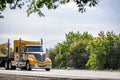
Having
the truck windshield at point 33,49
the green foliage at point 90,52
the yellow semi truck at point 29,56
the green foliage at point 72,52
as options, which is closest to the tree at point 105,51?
the green foliage at point 90,52

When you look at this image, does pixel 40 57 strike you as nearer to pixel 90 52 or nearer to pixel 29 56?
pixel 29 56

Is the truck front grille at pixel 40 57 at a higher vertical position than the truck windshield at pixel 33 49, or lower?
lower

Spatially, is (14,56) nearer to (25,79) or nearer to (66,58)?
(25,79)

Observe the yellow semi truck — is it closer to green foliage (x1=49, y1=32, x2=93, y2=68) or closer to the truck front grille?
the truck front grille

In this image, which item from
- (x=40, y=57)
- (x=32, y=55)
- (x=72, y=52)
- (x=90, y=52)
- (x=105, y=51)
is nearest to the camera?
(x=40, y=57)

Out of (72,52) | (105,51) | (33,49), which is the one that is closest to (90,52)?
(105,51)

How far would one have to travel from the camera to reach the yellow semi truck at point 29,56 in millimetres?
45812

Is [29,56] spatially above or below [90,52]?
below

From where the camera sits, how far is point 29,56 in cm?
4650

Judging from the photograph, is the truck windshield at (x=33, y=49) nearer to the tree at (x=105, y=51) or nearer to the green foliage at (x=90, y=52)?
the green foliage at (x=90, y=52)

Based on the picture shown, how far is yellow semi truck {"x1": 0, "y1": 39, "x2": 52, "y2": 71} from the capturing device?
45.8 meters

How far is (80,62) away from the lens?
11531cm

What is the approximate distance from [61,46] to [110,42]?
39.3 metres

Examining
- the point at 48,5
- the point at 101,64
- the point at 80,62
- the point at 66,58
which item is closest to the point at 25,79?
the point at 48,5
